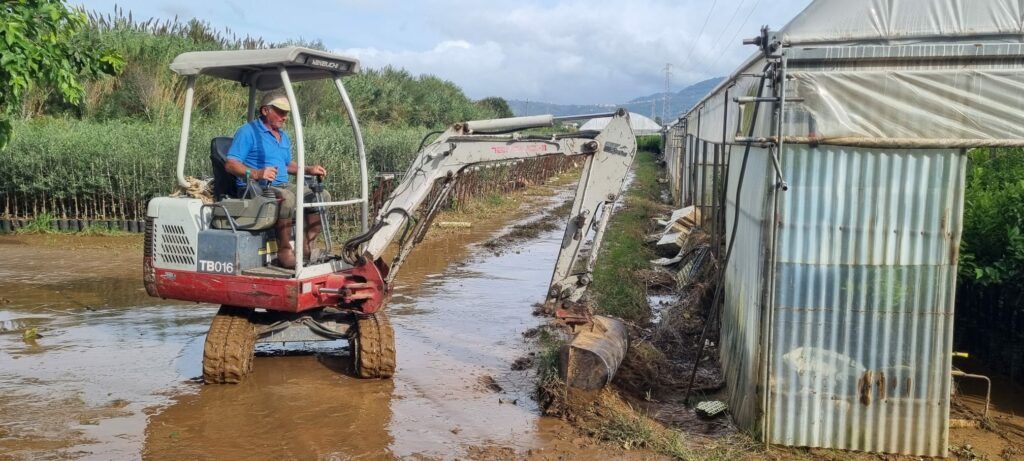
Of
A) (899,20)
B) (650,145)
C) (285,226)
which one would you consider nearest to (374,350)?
(285,226)

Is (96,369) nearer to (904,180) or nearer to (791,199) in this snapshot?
(791,199)

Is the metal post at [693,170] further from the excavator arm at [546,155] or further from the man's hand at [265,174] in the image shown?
the man's hand at [265,174]

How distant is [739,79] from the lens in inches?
334

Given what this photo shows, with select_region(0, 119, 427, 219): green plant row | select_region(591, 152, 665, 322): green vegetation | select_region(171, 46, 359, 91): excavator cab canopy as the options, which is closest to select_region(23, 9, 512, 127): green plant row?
select_region(0, 119, 427, 219): green plant row

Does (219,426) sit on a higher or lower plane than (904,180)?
lower

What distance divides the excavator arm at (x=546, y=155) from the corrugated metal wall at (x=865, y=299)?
2.03 meters

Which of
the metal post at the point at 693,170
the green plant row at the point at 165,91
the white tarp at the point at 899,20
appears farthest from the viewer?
the green plant row at the point at 165,91

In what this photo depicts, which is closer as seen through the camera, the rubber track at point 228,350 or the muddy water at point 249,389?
the muddy water at point 249,389

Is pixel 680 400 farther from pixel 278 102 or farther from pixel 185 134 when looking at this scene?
pixel 185 134

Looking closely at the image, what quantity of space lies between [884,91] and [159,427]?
565 centimetres

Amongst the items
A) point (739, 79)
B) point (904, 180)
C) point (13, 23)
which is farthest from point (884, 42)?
point (13, 23)

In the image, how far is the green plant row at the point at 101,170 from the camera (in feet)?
51.5

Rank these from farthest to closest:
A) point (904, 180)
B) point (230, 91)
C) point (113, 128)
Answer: point (230, 91), point (113, 128), point (904, 180)

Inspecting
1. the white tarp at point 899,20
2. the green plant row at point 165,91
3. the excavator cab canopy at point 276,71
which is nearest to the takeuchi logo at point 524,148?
the excavator cab canopy at point 276,71
